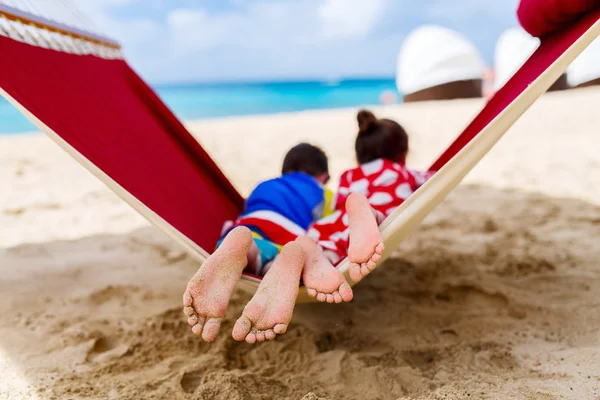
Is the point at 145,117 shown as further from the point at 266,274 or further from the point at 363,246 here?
the point at 363,246

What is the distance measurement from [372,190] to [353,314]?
0.42 m

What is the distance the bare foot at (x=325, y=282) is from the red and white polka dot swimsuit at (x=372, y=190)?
21 cm

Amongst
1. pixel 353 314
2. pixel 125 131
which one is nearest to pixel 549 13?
pixel 353 314

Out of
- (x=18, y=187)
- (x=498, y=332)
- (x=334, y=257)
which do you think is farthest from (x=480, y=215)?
(x=18, y=187)

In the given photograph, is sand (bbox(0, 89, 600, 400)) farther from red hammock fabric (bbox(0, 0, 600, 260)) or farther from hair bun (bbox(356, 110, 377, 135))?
hair bun (bbox(356, 110, 377, 135))

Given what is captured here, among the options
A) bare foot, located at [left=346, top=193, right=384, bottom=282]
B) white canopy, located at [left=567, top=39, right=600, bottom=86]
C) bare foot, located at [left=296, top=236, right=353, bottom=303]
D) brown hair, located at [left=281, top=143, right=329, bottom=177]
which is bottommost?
white canopy, located at [left=567, top=39, right=600, bottom=86]

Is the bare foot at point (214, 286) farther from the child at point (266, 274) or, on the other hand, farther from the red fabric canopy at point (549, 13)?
the red fabric canopy at point (549, 13)

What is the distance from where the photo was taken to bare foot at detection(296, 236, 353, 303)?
3.83 ft

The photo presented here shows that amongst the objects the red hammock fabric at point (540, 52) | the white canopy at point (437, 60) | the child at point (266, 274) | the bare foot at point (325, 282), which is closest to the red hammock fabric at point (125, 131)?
the child at point (266, 274)

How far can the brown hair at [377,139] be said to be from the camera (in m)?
1.74

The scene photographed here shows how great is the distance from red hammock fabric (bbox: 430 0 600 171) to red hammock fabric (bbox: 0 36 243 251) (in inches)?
33.0

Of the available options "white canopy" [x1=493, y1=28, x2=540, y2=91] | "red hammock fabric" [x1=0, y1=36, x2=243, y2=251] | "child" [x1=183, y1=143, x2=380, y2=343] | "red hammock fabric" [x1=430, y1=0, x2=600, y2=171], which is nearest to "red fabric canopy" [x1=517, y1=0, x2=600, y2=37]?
"red hammock fabric" [x1=430, y1=0, x2=600, y2=171]

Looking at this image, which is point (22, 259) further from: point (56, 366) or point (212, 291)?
point (212, 291)

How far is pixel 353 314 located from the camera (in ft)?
5.54
